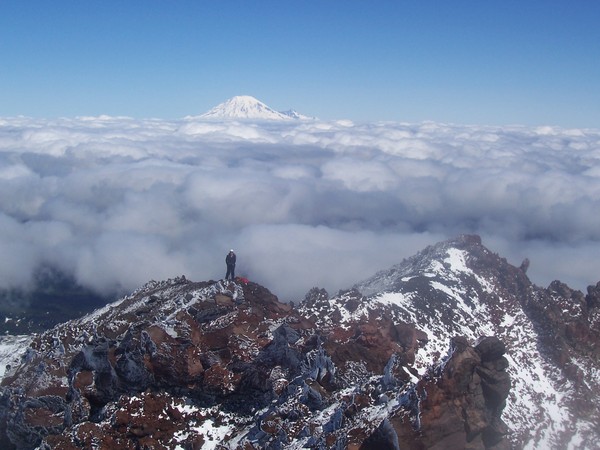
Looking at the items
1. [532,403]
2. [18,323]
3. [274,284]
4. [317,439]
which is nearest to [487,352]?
[317,439]

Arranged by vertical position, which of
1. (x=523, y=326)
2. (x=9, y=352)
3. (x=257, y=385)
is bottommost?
(x=9, y=352)

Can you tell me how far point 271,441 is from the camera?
27.7 metres

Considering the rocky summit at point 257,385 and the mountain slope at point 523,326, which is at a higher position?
the rocky summit at point 257,385

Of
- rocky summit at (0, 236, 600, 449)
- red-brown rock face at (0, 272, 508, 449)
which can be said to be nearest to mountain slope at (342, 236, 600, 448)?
rocky summit at (0, 236, 600, 449)

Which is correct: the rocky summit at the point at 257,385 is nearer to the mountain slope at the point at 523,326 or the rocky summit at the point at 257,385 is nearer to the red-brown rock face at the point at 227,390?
the red-brown rock face at the point at 227,390

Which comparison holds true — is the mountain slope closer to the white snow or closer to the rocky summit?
the rocky summit

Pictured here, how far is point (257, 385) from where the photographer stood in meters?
32.4

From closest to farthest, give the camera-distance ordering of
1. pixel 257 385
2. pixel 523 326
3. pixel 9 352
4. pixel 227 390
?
pixel 227 390, pixel 257 385, pixel 9 352, pixel 523 326

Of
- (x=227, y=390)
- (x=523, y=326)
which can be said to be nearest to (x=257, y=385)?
(x=227, y=390)

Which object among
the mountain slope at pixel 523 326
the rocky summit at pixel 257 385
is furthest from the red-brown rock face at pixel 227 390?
the mountain slope at pixel 523 326

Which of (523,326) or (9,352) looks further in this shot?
(523,326)

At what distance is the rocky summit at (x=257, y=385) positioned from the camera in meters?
28.8

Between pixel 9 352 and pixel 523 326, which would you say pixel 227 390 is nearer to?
pixel 9 352

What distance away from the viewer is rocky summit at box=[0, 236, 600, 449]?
2877cm
